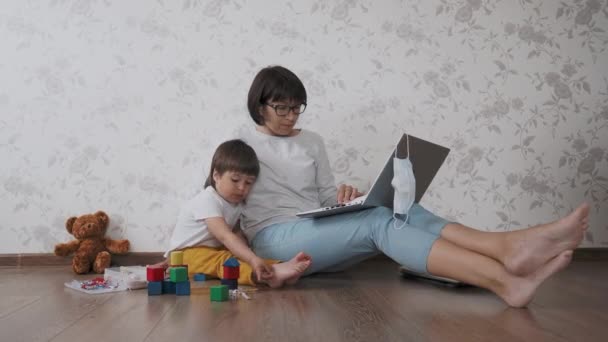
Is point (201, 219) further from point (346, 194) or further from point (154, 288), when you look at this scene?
point (346, 194)

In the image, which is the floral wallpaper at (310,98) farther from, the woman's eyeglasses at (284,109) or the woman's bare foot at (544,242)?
the woman's bare foot at (544,242)

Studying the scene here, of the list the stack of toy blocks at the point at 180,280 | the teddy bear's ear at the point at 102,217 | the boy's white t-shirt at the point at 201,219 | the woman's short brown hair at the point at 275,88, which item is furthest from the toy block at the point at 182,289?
the teddy bear's ear at the point at 102,217

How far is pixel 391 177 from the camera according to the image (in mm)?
2055

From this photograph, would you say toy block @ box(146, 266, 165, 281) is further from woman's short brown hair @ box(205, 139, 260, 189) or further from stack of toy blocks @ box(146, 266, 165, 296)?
woman's short brown hair @ box(205, 139, 260, 189)

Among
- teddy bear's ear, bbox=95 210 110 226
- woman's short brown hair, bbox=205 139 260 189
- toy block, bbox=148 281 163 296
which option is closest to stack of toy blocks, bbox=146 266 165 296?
toy block, bbox=148 281 163 296

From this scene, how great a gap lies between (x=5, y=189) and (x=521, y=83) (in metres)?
2.37

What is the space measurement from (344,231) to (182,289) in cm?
56

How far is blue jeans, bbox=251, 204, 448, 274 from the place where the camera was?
192 cm

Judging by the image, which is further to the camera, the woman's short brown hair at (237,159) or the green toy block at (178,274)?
the woman's short brown hair at (237,159)

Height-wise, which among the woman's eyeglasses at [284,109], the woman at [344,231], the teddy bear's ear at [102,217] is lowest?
the teddy bear's ear at [102,217]

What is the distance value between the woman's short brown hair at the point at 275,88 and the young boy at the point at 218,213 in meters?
0.19

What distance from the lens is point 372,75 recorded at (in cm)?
289

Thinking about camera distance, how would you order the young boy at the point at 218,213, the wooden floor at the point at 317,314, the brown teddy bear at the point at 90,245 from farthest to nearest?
1. the brown teddy bear at the point at 90,245
2. the young boy at the point at 218,213
3. the wooden floor at the point at 317,314

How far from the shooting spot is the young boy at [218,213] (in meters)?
2.30
